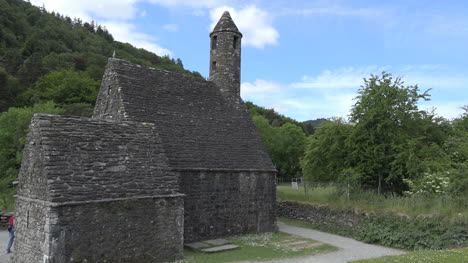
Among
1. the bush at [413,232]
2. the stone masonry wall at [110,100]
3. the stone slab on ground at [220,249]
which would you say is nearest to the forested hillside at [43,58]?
the stone masonry wall at [110,100]

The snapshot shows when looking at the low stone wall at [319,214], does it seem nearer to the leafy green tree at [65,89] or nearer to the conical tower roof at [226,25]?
the conical tower roof at [226,25]

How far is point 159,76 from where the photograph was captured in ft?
56.6

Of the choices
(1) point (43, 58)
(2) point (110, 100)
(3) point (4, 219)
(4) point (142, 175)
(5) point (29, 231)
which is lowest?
(3) point (4, 219)

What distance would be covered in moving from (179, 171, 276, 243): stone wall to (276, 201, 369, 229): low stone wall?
3.83m

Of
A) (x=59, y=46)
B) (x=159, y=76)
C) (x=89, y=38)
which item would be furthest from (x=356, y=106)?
(x=89, y=38)

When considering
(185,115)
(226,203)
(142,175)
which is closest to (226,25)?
(185,115)

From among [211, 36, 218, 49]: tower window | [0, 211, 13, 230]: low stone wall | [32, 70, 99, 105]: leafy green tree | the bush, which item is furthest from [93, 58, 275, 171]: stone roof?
[32, 70, 99, 105]: leafy green tree

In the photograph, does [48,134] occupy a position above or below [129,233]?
above

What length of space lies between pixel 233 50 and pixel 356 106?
30.3ft

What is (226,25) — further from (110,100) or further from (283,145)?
(283,145)

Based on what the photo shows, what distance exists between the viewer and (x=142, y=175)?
11.9 metres

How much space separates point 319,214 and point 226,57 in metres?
11.0

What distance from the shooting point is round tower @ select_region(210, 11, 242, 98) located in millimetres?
19969

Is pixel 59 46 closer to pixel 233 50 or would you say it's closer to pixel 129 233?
pixel 233 50
